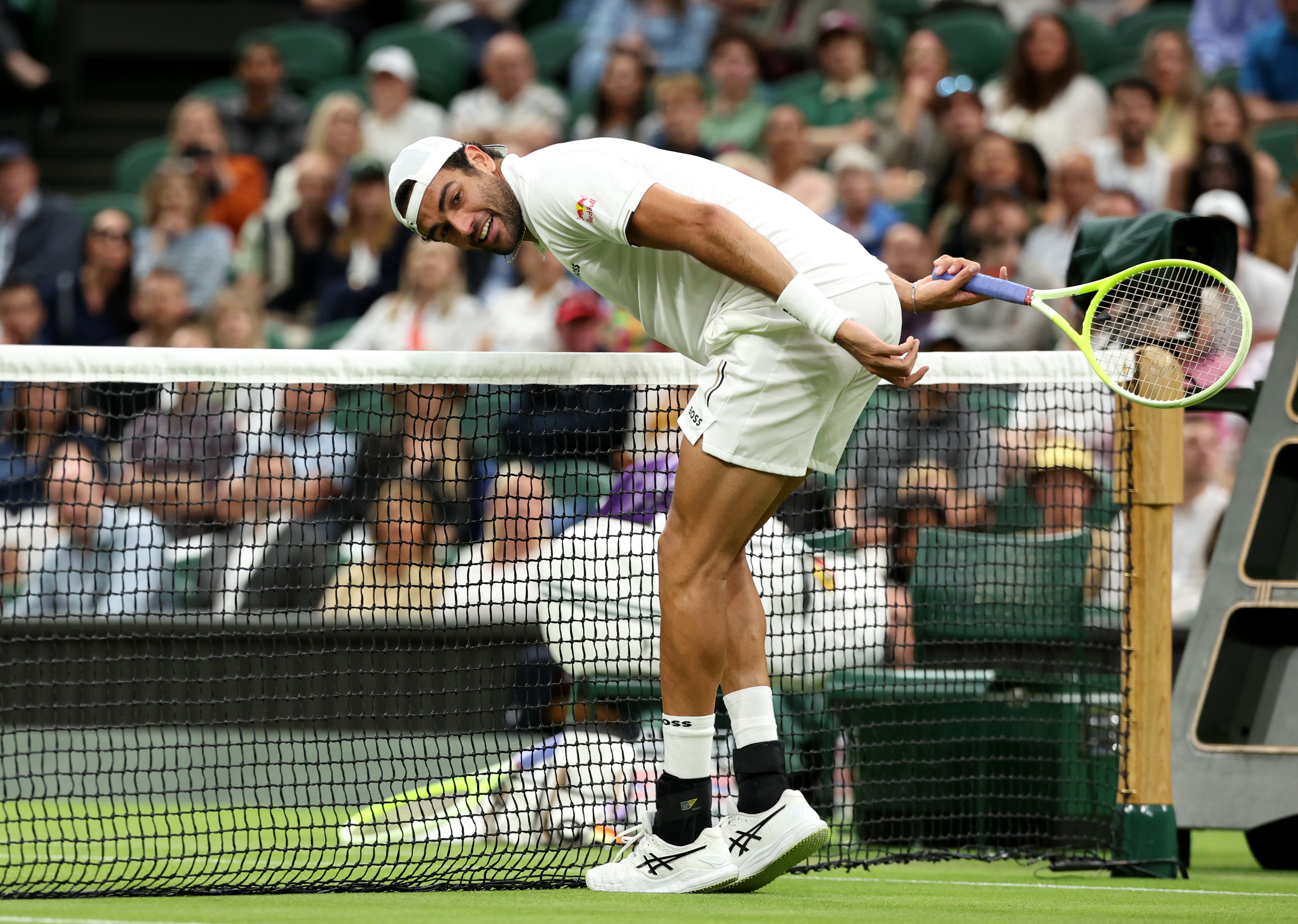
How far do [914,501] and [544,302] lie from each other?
3265mm

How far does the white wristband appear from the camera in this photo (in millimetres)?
3686

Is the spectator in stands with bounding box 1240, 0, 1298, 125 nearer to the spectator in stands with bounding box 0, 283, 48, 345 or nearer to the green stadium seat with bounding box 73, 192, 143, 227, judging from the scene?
the green stadium seat with bounding box 73, 192, 143, 227

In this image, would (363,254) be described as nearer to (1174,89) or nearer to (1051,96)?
(1051,96)

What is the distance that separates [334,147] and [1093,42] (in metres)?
5.11

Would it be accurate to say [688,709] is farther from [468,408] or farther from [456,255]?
[456,255]

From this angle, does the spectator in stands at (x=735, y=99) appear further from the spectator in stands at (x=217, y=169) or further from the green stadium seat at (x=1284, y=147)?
the spectator in stands at (x=217, y=169)

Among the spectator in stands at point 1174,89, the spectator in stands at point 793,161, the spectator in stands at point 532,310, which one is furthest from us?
the spectator in stands at point 793,161

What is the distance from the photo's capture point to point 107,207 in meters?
11.4

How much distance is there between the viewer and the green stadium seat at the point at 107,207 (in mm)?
11227

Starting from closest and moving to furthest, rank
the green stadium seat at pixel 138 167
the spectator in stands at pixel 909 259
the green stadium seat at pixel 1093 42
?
1. the spectator in stands at pixel 909 259
2. the green stadium seat at pixel 1093 42
3. the green stadium seat at pixel 138 167

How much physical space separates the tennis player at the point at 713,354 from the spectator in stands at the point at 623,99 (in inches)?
249

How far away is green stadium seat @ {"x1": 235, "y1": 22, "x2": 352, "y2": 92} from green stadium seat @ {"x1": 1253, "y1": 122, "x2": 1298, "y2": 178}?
6898 mm

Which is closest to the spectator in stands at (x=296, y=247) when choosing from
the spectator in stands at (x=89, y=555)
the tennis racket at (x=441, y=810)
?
the spectator in stands at (x=89, y=555)

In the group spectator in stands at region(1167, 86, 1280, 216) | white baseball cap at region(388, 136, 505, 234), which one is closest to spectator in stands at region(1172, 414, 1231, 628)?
spectator in stands at region(1167, 86, 1280, 216)
